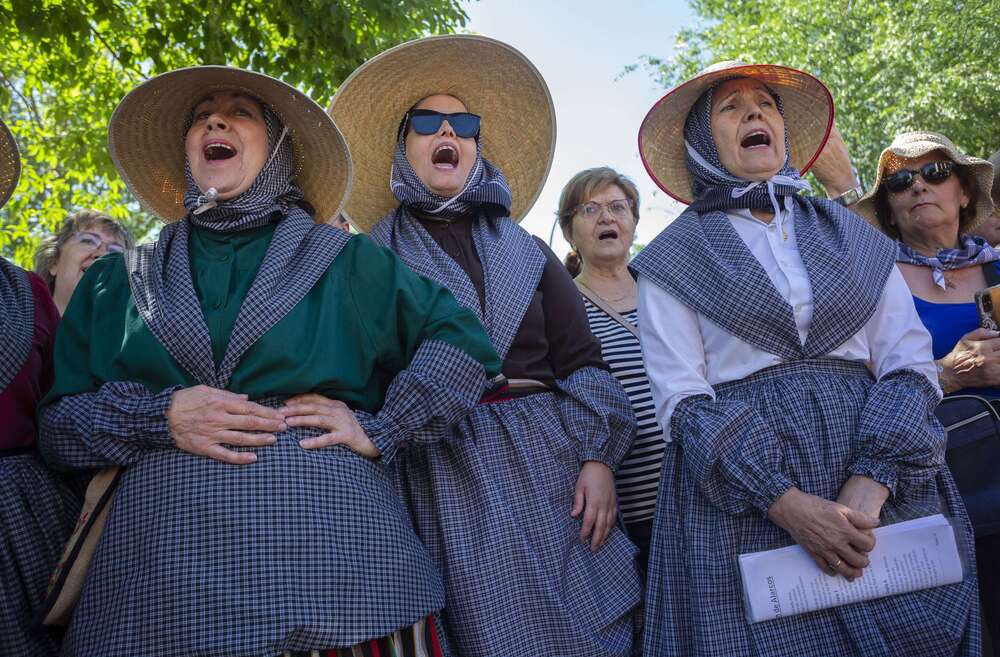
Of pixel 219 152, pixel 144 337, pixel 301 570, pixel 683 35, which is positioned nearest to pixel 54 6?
pixel 219 152

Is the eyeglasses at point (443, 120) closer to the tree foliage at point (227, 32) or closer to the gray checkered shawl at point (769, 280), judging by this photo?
the gray checkered shawl at point (769, 280)

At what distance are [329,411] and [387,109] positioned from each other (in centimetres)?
175

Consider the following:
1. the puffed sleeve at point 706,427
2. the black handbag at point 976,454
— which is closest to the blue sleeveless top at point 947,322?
the black handbag at point 976,454

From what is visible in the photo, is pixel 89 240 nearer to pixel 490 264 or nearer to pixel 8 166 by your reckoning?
pixel 8 166

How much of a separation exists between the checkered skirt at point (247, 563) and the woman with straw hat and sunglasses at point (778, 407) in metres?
0.82

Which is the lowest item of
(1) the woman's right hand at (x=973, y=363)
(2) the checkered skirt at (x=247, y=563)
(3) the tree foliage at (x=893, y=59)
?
(2) the checkered skirt at (x=247, y=563)

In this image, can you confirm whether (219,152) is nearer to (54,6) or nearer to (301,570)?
(301,570)

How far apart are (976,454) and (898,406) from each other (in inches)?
34.4

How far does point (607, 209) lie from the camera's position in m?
4.60

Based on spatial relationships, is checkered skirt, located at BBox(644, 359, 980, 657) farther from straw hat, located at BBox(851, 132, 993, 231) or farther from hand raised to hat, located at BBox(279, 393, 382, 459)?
straw hat, located at BBox(851, 132, 993, 231)

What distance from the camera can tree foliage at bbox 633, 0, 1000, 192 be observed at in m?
13.8

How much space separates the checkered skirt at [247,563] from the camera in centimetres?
210

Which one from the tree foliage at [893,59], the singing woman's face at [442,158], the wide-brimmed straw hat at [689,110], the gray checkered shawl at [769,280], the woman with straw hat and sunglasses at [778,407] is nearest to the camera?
the woman with straw hat and sunglasses at [778,407]

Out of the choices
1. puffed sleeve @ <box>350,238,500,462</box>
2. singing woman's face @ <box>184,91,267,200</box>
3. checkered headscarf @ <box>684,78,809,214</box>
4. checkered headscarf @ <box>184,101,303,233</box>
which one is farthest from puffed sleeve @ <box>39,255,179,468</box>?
checkered headscarf @ <box>684,78,809,214</box>
